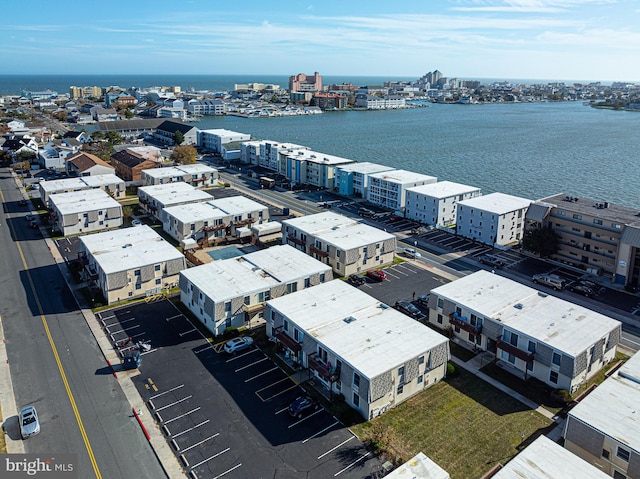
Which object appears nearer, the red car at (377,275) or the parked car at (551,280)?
the parked car at (551,280)

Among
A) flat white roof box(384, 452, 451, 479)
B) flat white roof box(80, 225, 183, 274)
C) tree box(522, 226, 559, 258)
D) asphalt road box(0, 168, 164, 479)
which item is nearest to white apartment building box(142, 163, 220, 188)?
flat white roof box(80, 225, 183, 274)

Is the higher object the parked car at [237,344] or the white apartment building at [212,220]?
the white apartment building at [212,220]

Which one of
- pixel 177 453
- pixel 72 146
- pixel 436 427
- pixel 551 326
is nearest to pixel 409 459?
pixel 436 427

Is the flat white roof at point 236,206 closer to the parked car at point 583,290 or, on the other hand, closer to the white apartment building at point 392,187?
the white apartment building at point 392,187

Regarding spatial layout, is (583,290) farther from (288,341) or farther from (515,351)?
(288,341)

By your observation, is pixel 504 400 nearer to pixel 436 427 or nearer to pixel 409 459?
pixel 436 427

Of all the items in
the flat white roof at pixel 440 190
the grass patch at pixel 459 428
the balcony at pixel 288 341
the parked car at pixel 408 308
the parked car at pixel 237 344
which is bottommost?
the grass patch at pixel 459 428

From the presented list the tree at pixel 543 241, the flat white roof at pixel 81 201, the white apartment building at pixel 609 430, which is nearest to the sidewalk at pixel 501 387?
the white apartment building at pixel 609 430
